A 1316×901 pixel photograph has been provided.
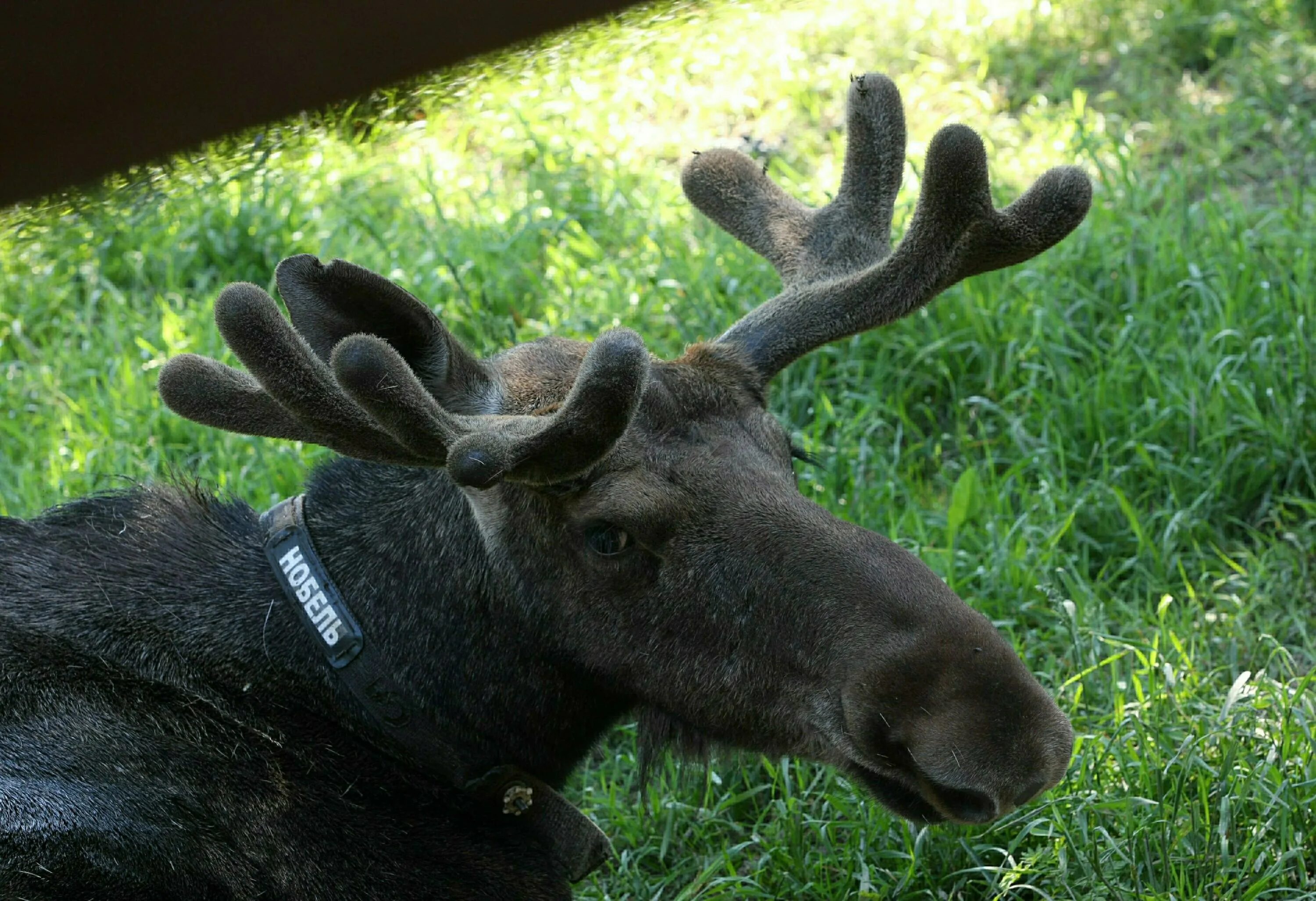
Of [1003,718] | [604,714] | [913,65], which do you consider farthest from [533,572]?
[913,65]

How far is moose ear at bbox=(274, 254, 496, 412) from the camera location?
10.9 feet

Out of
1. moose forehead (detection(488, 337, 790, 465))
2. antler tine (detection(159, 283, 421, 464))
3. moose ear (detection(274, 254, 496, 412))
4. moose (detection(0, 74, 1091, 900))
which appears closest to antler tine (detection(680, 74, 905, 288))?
moose (detection(0, 74, 1091, 900))

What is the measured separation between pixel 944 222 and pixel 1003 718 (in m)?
1.37

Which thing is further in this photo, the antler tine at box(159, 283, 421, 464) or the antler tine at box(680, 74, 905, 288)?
the antler tine at box(680, 74, 905, 288)

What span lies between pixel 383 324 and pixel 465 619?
75cm

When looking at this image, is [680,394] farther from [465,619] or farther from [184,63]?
[184,63]

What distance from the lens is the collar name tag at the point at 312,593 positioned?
11.2 ft

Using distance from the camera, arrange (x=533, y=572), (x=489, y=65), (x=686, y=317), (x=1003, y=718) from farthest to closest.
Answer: (x=686, y=317) → (x=533, y=572) → (x=1003, y=718) → (x=489, y=65)

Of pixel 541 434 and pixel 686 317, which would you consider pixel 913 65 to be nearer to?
pixel 686 317

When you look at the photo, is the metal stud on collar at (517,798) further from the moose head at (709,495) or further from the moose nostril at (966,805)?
the moose nostril at (966,805)

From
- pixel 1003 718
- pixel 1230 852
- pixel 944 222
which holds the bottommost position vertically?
pixel 1230 852

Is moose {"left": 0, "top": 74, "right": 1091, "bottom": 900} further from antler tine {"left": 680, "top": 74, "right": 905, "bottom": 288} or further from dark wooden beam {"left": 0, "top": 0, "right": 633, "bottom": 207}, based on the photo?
dark wooden beam {"left": 0, "top": 0, "right": 633, "bottom": 207}

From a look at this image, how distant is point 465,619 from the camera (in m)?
3.37

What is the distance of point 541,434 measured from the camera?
2.81m
